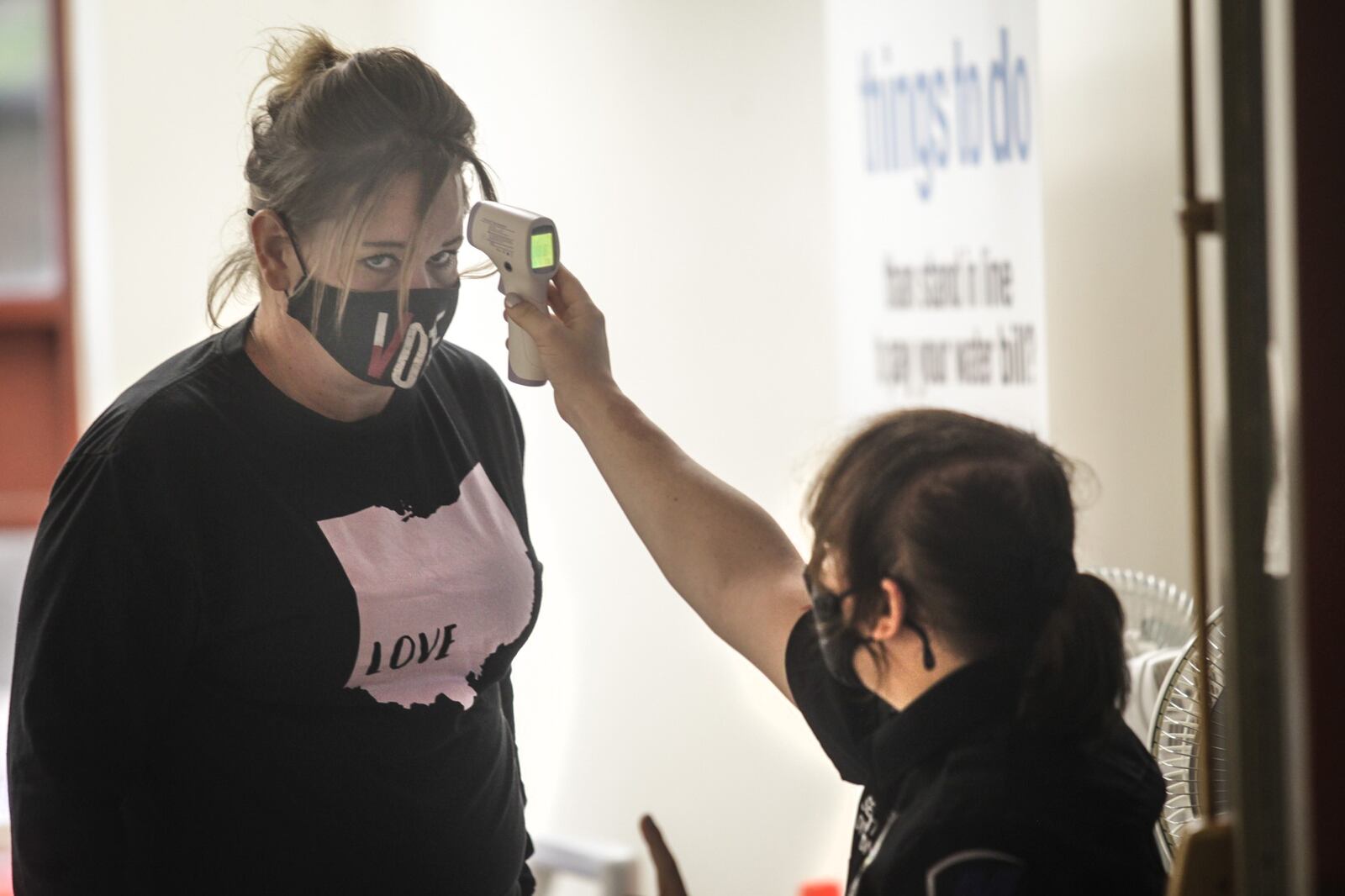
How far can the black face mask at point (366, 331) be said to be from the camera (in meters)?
1.35

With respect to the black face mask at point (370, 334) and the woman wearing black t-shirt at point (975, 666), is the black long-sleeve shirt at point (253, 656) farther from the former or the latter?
the woman wearing black t-shirt at point (975, 666)

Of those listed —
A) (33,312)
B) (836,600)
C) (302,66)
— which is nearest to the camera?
(836,600)

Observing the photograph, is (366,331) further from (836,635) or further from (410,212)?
(836,635)

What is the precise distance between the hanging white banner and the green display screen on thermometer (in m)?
1.07

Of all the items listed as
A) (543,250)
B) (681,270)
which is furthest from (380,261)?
(681,270)

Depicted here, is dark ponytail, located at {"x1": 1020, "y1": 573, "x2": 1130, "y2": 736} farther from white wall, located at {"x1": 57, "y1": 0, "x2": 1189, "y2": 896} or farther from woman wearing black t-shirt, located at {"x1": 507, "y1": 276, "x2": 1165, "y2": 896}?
white wall, located at {"x1": 57, "y1": 0, "x2": 1189, "y2": 896}

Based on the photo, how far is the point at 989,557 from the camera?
3.47 feet

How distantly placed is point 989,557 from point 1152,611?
4.50ft

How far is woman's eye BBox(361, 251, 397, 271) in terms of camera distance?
4.46 feet

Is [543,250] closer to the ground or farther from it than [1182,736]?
farther from it

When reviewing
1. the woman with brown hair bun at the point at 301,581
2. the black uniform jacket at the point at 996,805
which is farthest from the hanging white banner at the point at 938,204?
the black uniform jacket at the point at 996,805

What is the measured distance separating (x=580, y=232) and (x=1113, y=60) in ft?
3.74

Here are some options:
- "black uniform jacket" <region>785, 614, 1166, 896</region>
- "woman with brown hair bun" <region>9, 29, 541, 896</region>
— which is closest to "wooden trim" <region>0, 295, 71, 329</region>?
"woman with brown hair bun" <region>9, 29, 541, 896</region>

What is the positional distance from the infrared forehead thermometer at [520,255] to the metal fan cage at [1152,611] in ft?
3.76
